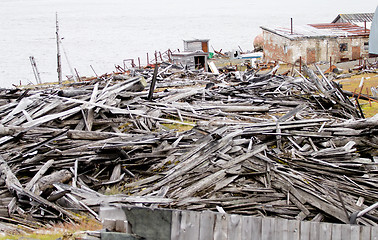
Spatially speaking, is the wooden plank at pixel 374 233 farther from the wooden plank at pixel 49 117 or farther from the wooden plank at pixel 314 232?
the wooden plank at pixel 49 117

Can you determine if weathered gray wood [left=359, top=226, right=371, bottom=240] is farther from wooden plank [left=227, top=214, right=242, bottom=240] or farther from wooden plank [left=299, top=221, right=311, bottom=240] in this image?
wooden plank [left=227, top=214, right=242, bottom=240]

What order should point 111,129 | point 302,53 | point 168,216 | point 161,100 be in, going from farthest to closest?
point 302,53 → point 161,100 → point 111,129 → point 168,216

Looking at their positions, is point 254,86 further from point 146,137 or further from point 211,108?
point 146,137

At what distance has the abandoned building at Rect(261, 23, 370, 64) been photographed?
42.2 m

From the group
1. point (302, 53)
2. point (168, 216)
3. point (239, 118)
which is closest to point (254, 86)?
point (239, 118)

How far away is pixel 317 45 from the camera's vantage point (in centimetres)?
4272

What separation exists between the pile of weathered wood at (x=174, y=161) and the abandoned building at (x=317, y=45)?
2870 cm

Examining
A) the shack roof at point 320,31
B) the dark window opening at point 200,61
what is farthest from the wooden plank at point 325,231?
the shack roof at point 320,31

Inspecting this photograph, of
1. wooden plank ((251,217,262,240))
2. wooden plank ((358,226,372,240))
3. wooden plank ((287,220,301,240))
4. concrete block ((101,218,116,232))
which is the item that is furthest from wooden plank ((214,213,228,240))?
wooden plank ((358,226,372,240))

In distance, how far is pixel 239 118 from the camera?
14.2 metres

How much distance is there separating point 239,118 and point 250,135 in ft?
8.85

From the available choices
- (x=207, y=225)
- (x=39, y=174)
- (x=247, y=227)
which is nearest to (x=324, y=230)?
(x=247, y=227)

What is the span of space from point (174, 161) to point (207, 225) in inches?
184

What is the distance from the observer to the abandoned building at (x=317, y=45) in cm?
4225
